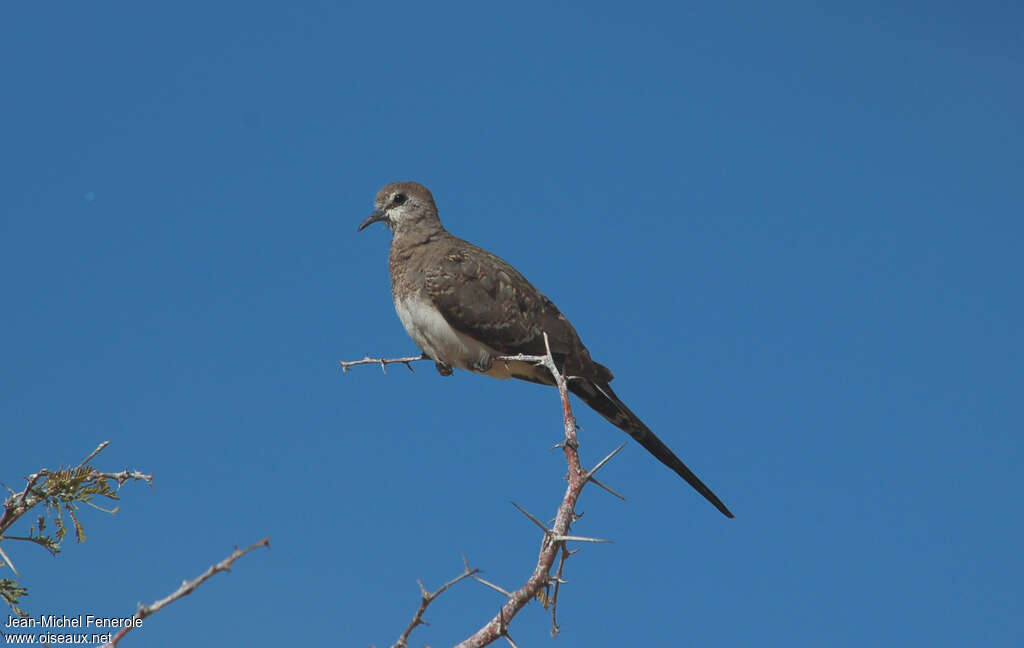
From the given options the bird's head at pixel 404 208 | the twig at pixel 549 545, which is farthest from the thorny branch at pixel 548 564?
the bird's head at pixel 404 208

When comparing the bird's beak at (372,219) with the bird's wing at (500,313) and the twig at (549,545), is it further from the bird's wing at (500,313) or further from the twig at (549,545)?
the twig at (549,545)

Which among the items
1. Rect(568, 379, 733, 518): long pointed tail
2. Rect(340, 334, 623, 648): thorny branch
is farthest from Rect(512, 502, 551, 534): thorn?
Rect(568, 379, 733, 518): long pointed tail

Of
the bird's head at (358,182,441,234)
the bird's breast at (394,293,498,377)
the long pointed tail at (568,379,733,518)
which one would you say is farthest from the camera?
the bird's head at (358,182,441,234)

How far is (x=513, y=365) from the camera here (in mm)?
7285

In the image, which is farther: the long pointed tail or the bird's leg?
the bird's leg

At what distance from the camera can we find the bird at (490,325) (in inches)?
278

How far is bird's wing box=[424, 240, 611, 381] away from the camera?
23.2ft

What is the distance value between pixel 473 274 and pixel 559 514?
12.4 ft

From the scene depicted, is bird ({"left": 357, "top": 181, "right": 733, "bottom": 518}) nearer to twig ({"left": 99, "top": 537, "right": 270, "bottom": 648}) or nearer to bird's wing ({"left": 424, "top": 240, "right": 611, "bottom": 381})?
bird's wing ({"left": 424, "top": 240, "right": 611, "bottom": 381})

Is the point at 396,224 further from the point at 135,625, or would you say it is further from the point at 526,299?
the point at 135,625

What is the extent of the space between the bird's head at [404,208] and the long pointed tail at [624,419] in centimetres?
211

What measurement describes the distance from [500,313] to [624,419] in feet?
3.84

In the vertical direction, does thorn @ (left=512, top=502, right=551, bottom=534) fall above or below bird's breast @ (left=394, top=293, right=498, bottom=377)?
below

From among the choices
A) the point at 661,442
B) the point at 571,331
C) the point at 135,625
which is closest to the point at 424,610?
the point at 135,625
